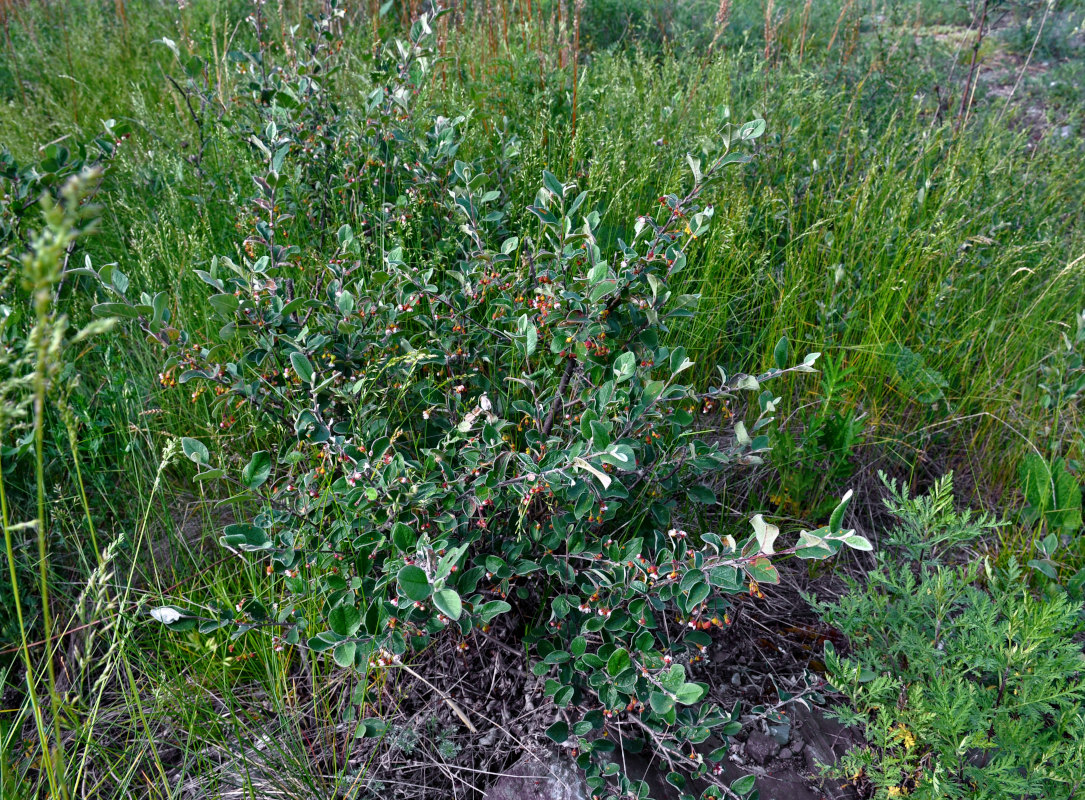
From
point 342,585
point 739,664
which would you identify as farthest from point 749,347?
point 342,585

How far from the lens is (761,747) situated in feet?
5.02

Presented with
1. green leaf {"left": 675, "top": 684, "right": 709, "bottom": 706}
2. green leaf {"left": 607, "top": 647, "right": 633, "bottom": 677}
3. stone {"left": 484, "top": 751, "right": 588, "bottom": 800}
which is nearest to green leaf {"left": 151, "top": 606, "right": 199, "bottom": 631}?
stone {"left": 484, "top": 751, "right": 588, "bottom": 800}

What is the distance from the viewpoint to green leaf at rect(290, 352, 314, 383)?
60.4 inches

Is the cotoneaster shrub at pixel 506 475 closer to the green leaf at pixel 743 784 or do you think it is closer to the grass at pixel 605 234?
the green leaf at pixel 743 784

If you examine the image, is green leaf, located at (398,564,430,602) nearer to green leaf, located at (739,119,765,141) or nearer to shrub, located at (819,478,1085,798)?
shrub, located at (819,478,1085,798)

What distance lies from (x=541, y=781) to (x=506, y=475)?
0.62 metres

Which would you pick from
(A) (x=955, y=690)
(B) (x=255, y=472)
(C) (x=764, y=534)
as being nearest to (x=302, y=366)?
(B) (x=255, y=472)

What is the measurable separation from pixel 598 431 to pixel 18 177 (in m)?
1.85

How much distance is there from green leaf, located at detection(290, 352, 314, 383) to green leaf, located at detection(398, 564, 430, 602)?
56 centimetres

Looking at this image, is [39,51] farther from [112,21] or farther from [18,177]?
[18,177]

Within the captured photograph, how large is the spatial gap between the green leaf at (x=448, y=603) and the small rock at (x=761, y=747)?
81 centimetres

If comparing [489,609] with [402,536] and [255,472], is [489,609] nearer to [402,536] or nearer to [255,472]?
[402,536]

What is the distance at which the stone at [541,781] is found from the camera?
1407mm

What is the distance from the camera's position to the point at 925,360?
2.42 metres
